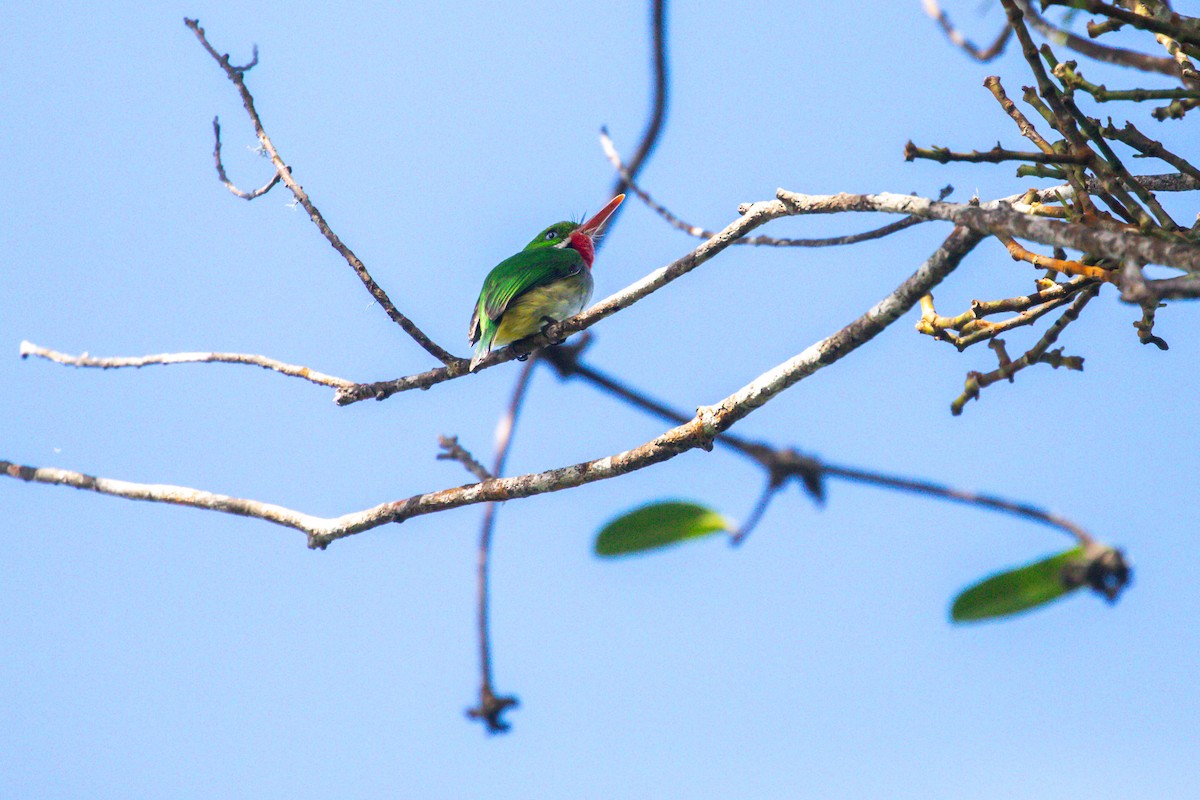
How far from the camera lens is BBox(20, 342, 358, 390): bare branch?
12.5 ft

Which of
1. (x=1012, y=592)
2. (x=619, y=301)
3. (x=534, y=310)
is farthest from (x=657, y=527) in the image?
(x=534, y=310)

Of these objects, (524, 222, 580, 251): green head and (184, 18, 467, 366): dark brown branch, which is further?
(524, 222, 580, 251): green head

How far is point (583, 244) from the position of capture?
723cm

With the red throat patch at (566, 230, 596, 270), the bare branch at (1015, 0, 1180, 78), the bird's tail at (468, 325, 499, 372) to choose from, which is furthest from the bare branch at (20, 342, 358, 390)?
the red throat patch at (566, 230, 596, 270)

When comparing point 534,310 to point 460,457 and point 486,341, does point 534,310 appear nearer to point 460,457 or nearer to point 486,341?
point 486,341

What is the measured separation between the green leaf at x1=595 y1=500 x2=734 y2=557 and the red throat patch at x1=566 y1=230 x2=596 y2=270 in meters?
5.71

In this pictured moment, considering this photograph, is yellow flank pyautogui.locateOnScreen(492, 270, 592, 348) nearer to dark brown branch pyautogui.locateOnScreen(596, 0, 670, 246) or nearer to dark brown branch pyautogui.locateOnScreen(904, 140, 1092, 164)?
dark brown branch pyautogui.locateOnScreen(596, 0, 670, 246)

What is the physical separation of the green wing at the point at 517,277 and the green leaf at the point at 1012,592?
4469 mm

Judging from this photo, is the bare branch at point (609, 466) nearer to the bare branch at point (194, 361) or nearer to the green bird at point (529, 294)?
the bare branch at point (194, 361)

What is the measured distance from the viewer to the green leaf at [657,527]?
156 centimetres

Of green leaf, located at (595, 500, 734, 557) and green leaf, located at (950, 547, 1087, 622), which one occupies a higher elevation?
green leaf, located at (595, 500, 734, 557)

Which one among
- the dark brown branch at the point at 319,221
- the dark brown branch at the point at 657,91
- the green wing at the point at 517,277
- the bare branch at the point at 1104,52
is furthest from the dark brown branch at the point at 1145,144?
the green wing at the point at 517,277

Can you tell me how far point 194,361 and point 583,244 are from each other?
3.71m

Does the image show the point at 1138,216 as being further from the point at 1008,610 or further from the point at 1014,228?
the point at 1008,610
